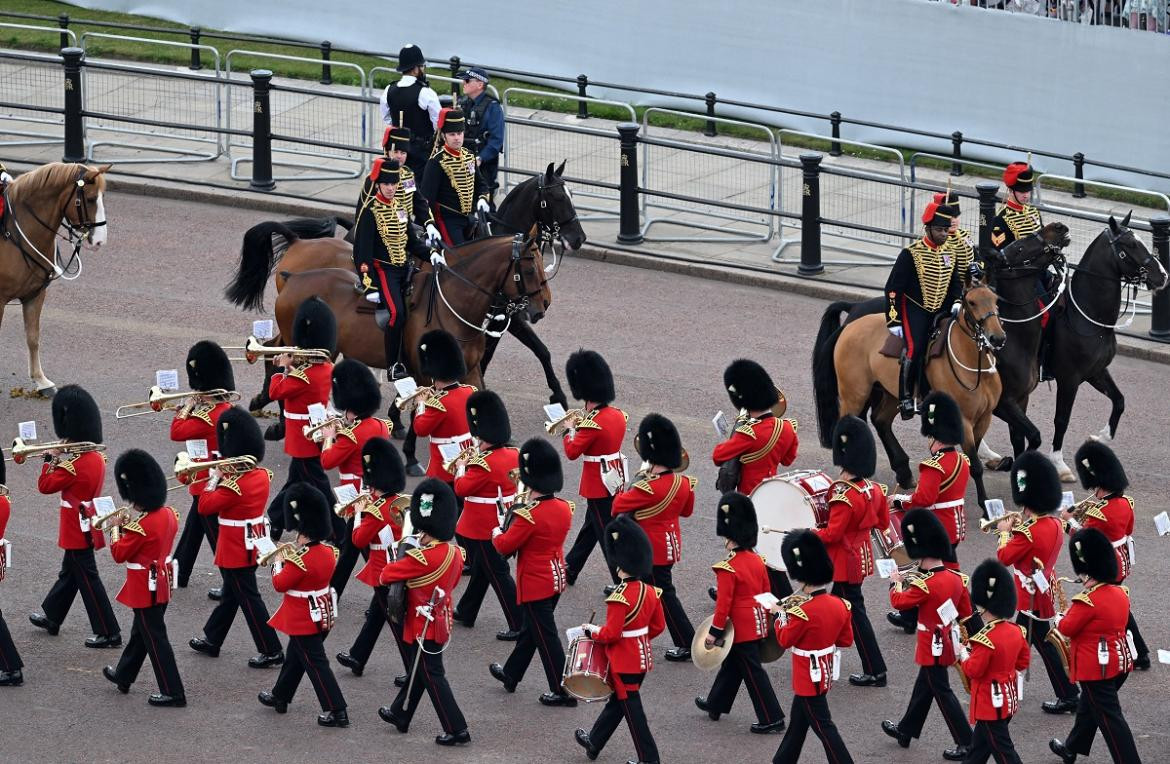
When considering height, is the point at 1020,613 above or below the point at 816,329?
below

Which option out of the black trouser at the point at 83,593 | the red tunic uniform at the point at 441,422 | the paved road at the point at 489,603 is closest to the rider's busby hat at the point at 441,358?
the red tunic uniform at the point at 441,422

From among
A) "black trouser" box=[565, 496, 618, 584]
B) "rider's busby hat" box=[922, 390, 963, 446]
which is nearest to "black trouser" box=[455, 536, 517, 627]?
"black trouser" box=[565, 496, 618, 584]

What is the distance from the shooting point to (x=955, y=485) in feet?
39.2

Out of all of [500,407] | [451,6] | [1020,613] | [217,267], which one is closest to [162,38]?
[451,6]

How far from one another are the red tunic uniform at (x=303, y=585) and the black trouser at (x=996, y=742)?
136 inches

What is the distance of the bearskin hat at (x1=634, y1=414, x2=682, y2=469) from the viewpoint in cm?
1160

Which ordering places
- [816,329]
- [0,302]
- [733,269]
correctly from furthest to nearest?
1. [733,269]
2. [816,329]
3. [0,302]

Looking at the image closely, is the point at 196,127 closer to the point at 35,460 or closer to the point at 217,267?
the point at 217,267

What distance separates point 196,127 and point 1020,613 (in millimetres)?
11344

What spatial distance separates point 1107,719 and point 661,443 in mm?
2907

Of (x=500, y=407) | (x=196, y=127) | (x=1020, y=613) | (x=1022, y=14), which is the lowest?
(x=1020, y=613)

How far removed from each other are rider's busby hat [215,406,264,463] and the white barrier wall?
477 inches

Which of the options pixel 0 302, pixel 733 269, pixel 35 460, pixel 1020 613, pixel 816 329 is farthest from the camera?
pixel 733 269

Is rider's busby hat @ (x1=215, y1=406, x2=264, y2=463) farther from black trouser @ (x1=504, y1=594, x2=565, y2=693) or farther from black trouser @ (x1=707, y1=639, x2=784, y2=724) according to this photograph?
black trouser @ (x1=707, y1=639, x2=784, y2=724)
